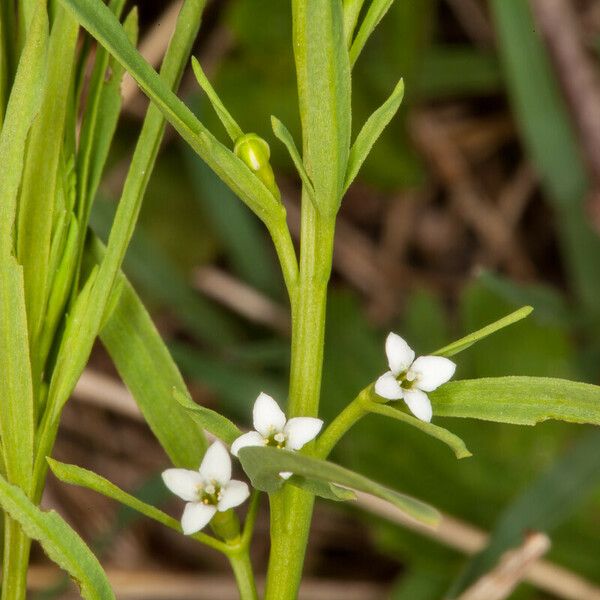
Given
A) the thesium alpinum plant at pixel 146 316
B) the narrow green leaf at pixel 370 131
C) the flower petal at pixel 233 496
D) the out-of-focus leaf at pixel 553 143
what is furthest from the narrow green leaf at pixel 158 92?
the out-of-focus leaf at pixel 553 143

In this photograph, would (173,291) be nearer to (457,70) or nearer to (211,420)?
(457,70)

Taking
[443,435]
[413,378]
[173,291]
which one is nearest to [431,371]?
[413,378]

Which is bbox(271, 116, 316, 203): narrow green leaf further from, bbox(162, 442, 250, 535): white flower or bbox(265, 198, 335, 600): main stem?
bbox(162, 442, 250, 535): white flower

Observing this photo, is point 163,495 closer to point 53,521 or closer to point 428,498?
point 428,498

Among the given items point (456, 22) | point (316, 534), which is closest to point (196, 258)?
point (316, 534)

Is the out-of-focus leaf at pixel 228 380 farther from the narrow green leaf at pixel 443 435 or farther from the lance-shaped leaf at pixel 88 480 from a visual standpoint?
the narrow green leaf at pixel 443 435

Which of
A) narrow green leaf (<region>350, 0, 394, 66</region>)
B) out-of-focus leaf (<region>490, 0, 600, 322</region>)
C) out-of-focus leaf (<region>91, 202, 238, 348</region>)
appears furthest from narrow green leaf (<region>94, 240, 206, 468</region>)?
out-of-focus leaf (<region>490, 0, 600, 322</region>)
